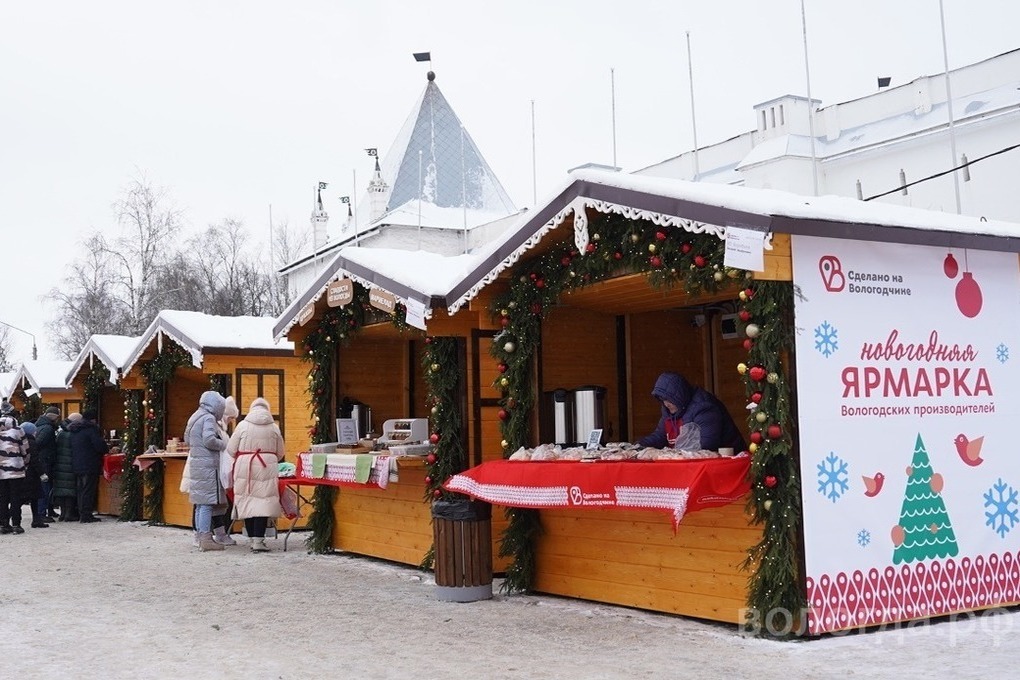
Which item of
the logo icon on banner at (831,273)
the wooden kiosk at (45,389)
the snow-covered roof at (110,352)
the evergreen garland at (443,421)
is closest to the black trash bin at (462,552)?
the evergreen garland at (443,421)

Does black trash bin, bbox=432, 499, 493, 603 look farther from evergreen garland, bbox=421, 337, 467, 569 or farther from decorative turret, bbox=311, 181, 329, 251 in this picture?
decorative turret, bbox=311, 181, 329, 251

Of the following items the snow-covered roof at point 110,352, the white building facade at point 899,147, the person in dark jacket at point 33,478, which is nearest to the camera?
the person in dark jacket at point 33,478

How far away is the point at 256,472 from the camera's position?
37.6 ft

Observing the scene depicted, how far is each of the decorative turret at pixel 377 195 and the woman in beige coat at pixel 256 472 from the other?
88.5 feet

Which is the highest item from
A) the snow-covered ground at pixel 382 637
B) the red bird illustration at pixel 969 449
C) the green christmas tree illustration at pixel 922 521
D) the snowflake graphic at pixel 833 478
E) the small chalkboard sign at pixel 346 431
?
the small chalkboard sign at pixel 346 431

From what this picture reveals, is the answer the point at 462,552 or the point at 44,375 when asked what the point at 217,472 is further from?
the point at 44,375

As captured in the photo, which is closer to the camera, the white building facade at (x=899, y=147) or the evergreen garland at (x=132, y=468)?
the evergreen garland at (x=132, y=468)

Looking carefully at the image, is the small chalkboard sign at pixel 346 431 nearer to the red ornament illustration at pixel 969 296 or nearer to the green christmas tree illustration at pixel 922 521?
the green christmas tree illustration at pixel 922 521

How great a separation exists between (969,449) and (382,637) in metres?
3.80

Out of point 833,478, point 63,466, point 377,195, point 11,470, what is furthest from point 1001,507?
point 377,195

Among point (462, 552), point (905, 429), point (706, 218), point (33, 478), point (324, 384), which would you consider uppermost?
point (706, 218)

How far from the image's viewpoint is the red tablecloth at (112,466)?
16.2 meters

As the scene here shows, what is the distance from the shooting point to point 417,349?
1199cm

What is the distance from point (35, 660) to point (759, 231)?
15.5 ft
